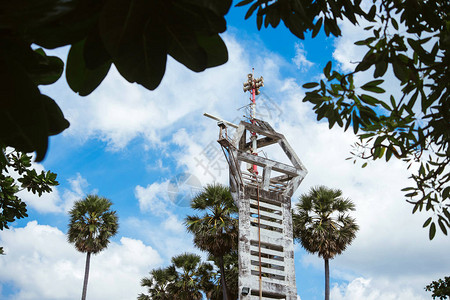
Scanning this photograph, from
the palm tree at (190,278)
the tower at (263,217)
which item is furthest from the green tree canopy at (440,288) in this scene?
the palm tree at (190,278)

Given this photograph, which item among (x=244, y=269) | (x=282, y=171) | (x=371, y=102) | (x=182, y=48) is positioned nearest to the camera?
(x=182, y=48)

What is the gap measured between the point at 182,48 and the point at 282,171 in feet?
57.1

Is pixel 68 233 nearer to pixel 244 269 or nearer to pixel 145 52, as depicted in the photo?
pixel 244 269

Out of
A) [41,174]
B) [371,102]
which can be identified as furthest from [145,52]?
[41,174]

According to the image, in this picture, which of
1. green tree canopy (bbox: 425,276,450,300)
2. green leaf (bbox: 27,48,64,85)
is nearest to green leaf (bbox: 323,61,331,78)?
green leaf (bbox: 27,48,64,85)

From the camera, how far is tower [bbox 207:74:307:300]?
1520 centimetres

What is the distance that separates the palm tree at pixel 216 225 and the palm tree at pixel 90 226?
16.8 feet

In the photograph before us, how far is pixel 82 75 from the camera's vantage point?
23.7 inches

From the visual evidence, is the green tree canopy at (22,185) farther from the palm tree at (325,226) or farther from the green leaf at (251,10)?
the palm tree at (325,226)

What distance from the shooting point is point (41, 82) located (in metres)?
0.65

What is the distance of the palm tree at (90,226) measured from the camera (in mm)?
21188

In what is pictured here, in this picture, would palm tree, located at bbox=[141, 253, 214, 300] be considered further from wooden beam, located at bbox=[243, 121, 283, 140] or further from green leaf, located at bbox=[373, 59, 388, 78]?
green leaf, located at bbox=[373, 59, 388, 78]

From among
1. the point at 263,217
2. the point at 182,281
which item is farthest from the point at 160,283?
the point at 263,217

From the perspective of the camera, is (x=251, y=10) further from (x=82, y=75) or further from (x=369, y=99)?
(x=82, y=75)
